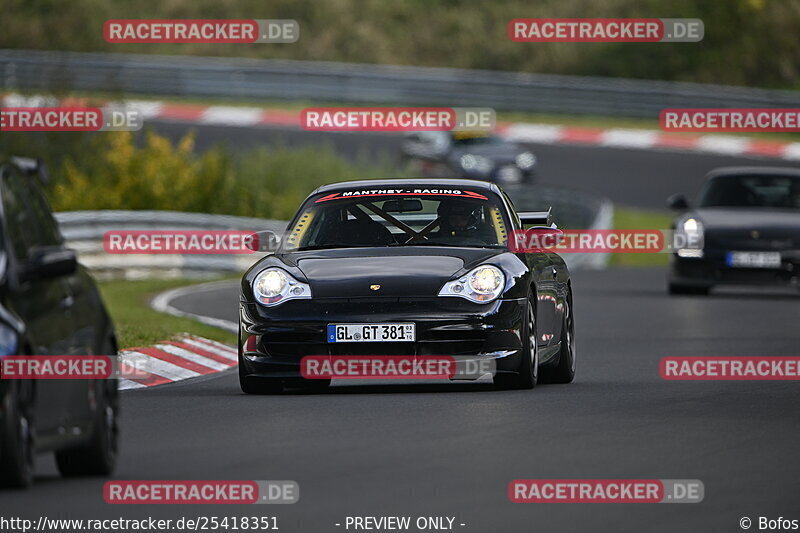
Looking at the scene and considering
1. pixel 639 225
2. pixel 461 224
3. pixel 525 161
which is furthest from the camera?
pixel 525 161

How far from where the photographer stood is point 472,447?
34.4 feet

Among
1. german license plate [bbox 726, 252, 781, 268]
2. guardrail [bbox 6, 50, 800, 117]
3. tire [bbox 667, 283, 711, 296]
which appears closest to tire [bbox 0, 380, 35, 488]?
german license plate [bbox 726, 252, 781, 268]

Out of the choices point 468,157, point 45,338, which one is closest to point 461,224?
point 45,338

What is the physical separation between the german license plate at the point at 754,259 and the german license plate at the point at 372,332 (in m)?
12.2

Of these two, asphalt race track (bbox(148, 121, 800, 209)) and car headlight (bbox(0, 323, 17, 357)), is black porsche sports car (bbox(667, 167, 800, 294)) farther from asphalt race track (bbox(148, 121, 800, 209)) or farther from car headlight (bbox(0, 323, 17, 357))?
car headlight (bbox(0, 323, 17, 357))

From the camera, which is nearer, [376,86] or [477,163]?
[477,163]

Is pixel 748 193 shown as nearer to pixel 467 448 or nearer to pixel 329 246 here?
pixel 329 246

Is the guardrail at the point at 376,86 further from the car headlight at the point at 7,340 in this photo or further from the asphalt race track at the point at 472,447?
the car headlight at the point at 7,340

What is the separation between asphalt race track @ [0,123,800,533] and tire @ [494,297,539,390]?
0.55 ft

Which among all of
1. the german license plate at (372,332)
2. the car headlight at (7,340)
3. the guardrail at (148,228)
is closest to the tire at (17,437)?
the car headlight at (7,340)

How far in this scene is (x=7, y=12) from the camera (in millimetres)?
63656

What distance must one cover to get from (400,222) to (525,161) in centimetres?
3094

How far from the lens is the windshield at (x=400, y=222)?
14117 mm

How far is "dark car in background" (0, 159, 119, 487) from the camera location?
8.41 metres
